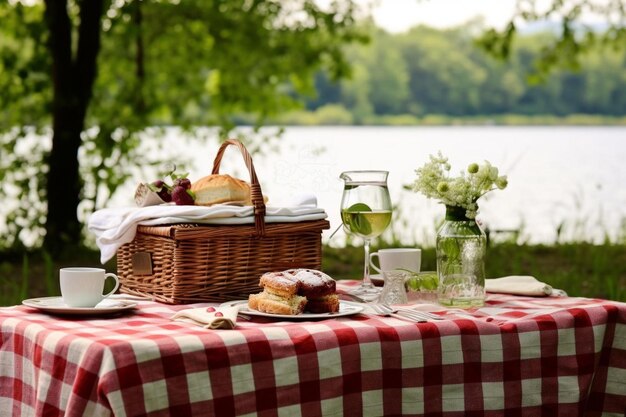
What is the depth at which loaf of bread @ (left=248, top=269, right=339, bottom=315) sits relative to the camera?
7.27 feet

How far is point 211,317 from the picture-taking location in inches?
82.6

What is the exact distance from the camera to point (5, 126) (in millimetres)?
7582

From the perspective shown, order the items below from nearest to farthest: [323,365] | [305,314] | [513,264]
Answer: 1. [323,365]
2. [305,314]
3. [513,264]

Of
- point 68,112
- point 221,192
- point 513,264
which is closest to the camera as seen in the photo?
point 221,192

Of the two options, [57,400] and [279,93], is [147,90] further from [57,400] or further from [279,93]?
[57,400]

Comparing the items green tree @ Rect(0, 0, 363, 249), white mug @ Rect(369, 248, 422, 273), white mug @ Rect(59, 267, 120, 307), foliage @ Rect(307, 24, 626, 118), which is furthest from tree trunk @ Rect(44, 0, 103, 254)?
foliage @ Rect(307, 24, 626, 118)

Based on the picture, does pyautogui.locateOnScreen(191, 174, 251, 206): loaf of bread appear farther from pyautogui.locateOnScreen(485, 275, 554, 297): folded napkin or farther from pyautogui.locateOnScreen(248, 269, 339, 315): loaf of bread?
pyautogui.locateOnScreen(485, 275, 554, 297): folded napkin

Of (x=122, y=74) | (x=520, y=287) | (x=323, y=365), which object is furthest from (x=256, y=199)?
(x=122, y=74)

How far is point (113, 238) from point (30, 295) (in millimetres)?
2948

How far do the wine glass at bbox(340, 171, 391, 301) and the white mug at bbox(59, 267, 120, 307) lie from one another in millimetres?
640

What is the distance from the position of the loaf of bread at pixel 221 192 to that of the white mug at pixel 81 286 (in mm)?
453

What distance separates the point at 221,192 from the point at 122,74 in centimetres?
730

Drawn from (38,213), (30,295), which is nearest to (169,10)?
(38,213)

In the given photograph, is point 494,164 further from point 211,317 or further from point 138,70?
point 138,70
